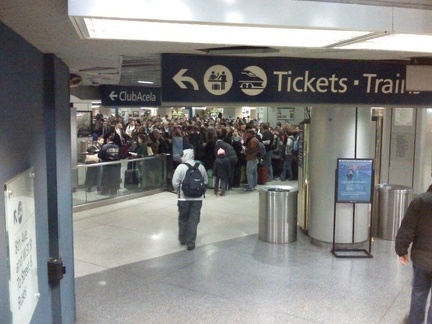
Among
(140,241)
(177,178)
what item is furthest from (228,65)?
(140,241)

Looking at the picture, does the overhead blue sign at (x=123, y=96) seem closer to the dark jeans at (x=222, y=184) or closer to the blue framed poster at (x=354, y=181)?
the blue framed poster at (x=354, y=181)

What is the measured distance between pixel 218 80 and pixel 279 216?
14.6 feet

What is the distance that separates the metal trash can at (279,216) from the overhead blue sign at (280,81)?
4.01 m

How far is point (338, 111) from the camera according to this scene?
7.05m

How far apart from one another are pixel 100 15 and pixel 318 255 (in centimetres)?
603

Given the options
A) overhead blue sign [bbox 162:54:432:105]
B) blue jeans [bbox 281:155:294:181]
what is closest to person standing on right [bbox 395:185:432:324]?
overhead blue sign [bbox 162:54:432:105]

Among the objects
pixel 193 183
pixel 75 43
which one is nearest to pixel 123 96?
pixel 193 183

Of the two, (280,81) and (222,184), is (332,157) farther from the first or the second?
(222,184)

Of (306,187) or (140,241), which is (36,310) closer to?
(140,241)

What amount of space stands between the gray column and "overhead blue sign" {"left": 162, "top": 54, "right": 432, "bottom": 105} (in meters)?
3.19

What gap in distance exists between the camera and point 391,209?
26.4ft

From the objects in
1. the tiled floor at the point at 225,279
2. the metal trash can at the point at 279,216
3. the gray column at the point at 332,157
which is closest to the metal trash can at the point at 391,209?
the tiled floor at the point at 225,279

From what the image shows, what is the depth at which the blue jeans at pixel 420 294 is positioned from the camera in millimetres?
4188

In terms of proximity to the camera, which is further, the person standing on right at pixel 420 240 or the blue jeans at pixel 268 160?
the blue jeans at pixel 268 160
